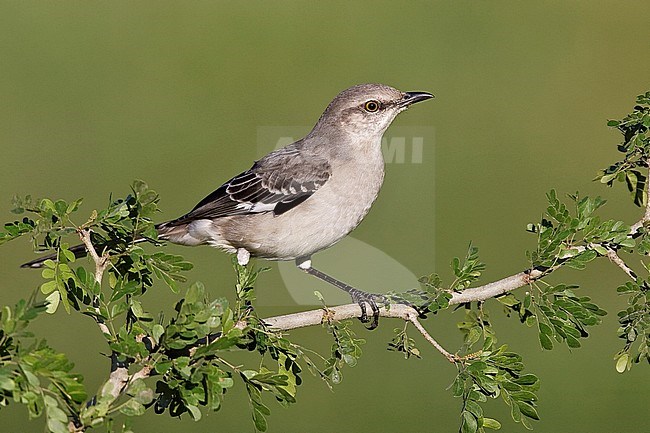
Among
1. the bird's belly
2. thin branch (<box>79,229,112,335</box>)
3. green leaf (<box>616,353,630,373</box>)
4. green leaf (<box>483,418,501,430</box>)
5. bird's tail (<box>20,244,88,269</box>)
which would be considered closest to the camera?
thin branch (<box>79,229,112,335</box>)

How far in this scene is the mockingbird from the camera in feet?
16.8

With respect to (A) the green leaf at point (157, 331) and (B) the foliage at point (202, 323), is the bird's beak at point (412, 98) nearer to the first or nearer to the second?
(B) the foliage at point (202, 323)

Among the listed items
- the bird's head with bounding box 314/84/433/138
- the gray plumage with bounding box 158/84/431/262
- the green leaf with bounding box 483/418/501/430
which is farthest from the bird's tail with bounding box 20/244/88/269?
the green leaf with bounding box 483/418/501/430

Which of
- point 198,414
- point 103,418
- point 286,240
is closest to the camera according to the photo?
point 103,418

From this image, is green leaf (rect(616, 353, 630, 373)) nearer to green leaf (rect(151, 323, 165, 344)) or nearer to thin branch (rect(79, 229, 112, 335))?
green leaf (rect(151, 323, 165, 344))

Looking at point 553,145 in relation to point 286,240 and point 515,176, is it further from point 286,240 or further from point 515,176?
point 286,240

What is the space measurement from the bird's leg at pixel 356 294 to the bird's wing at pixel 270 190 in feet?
1.83

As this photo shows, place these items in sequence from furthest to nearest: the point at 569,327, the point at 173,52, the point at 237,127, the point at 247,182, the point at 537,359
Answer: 1. the point at 173,52
2. the point at 237,127
3. the point at 537,359
4. the point at 247,182
5. the point at 569,327

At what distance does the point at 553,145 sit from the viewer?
15.1m

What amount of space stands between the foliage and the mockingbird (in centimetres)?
123

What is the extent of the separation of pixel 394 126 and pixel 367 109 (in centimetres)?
355

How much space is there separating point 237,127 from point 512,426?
7.39 m

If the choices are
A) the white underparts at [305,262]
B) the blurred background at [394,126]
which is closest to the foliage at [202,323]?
the white underparts at [305,262]

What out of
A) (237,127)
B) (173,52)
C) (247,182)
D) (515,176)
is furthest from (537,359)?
(173,52)
